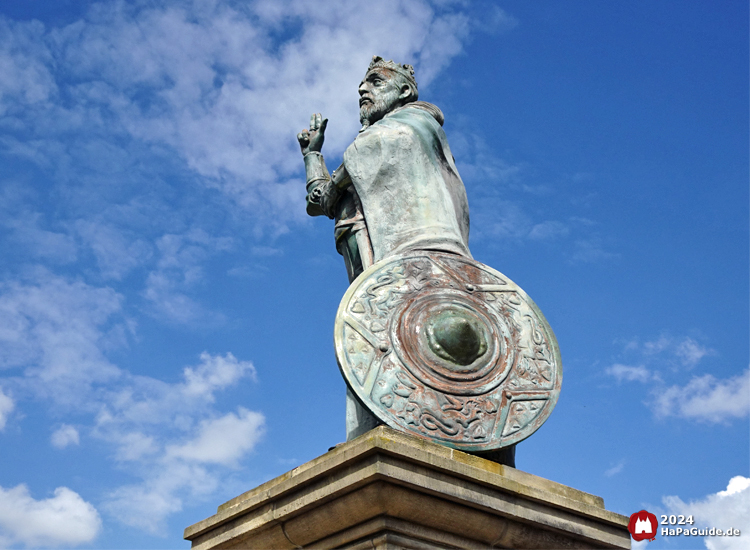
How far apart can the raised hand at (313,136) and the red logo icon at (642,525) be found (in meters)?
4.54

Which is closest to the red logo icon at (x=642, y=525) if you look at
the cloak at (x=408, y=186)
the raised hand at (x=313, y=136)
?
the cloak at (x=408, y=186)

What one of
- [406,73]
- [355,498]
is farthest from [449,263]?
[406,73]

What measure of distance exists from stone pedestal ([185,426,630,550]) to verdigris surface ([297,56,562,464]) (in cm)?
41

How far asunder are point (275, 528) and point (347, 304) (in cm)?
144

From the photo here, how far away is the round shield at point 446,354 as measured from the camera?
5.08 meters

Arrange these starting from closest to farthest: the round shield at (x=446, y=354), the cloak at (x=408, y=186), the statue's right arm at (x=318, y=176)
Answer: the round shield at (x=446, y=354), the cloak at (x=408, y=186), the statue's right arm at (x=318, y=176)

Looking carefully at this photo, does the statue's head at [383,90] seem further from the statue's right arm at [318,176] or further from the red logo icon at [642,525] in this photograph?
the red logo icon at [642,525]

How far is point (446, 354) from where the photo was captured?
5.29m

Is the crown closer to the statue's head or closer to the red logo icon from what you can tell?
the statue's head

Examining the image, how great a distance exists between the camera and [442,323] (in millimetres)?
5375

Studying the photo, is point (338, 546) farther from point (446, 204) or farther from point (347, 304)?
point (446, 204)

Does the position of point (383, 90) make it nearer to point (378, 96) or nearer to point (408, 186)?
point (378, 96)

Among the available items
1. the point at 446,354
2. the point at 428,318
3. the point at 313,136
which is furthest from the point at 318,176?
the point at 446,354

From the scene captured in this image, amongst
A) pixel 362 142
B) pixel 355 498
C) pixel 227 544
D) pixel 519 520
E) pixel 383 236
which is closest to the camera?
pixel 355 498
